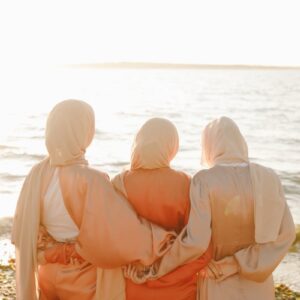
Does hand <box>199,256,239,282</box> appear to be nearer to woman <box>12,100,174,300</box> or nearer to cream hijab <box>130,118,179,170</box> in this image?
woman <box>12,100,174,300</box>

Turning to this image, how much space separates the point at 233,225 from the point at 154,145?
710 mm

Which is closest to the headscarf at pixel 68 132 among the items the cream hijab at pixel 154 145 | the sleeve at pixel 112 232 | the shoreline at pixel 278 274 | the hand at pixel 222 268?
the sleeve at pixel 112 232

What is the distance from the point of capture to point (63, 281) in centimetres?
400

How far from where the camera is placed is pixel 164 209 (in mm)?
3975

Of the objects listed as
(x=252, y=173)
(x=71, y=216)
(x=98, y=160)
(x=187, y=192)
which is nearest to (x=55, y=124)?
(x=71, y=216)

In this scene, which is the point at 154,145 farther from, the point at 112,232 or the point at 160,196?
the point at 112,232

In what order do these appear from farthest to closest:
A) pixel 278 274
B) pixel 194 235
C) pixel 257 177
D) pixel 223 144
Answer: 1. pixel 278 274
2. pixel 223 144
3. pixel 257 177
4. pixel 194 235

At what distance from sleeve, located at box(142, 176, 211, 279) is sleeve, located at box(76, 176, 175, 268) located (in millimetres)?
87

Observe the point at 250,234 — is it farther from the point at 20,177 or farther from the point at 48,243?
the point at 20,177

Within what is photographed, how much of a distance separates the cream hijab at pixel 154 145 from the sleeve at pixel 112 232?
0.89ft

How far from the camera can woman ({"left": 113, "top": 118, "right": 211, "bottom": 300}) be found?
396 cm

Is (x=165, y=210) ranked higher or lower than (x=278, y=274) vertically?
higher

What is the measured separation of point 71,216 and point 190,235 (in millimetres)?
770

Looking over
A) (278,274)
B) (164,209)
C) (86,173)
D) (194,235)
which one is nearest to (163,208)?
(164,209)
